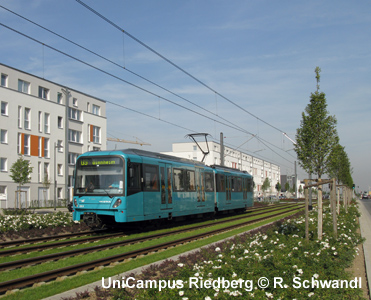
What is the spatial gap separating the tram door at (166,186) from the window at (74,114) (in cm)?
3954

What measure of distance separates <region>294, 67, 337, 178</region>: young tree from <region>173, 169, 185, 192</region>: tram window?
20.0 feet

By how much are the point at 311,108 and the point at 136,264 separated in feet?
45.5

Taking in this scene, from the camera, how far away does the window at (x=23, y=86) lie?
155 ft

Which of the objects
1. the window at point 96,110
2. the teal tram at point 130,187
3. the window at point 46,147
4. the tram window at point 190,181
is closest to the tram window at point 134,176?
the teal tram at point 130,187

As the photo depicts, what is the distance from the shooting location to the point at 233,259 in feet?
28.2

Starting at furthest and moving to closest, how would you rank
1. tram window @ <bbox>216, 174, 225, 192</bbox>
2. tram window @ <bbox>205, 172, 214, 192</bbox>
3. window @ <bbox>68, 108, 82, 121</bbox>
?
window @ <bbox>68, 108, 82, 121</bbox> < tram window @ <bbox>216, 174, 225, 192</bbox> < tram window @ <bbox>205, 172, 214, 192</bbox>

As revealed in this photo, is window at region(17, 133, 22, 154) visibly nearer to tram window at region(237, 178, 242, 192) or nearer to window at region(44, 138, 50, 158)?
window at region(44, 138, 50, 158)

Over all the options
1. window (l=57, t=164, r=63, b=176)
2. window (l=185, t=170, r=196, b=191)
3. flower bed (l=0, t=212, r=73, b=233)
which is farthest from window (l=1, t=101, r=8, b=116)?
window (l=185, t=170, r=196, b=191)

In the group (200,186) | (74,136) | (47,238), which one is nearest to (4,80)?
(74,136)

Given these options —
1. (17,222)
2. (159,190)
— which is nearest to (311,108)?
(159,190)

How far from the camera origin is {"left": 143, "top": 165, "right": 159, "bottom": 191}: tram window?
677 inches

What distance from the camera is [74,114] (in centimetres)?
5700

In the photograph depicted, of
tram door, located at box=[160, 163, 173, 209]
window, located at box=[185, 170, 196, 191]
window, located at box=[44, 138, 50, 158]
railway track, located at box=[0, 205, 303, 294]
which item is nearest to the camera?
railway track, located at box=[0, 205, 303, 294]

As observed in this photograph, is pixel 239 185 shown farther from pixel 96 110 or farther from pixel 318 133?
pixel 96 110
